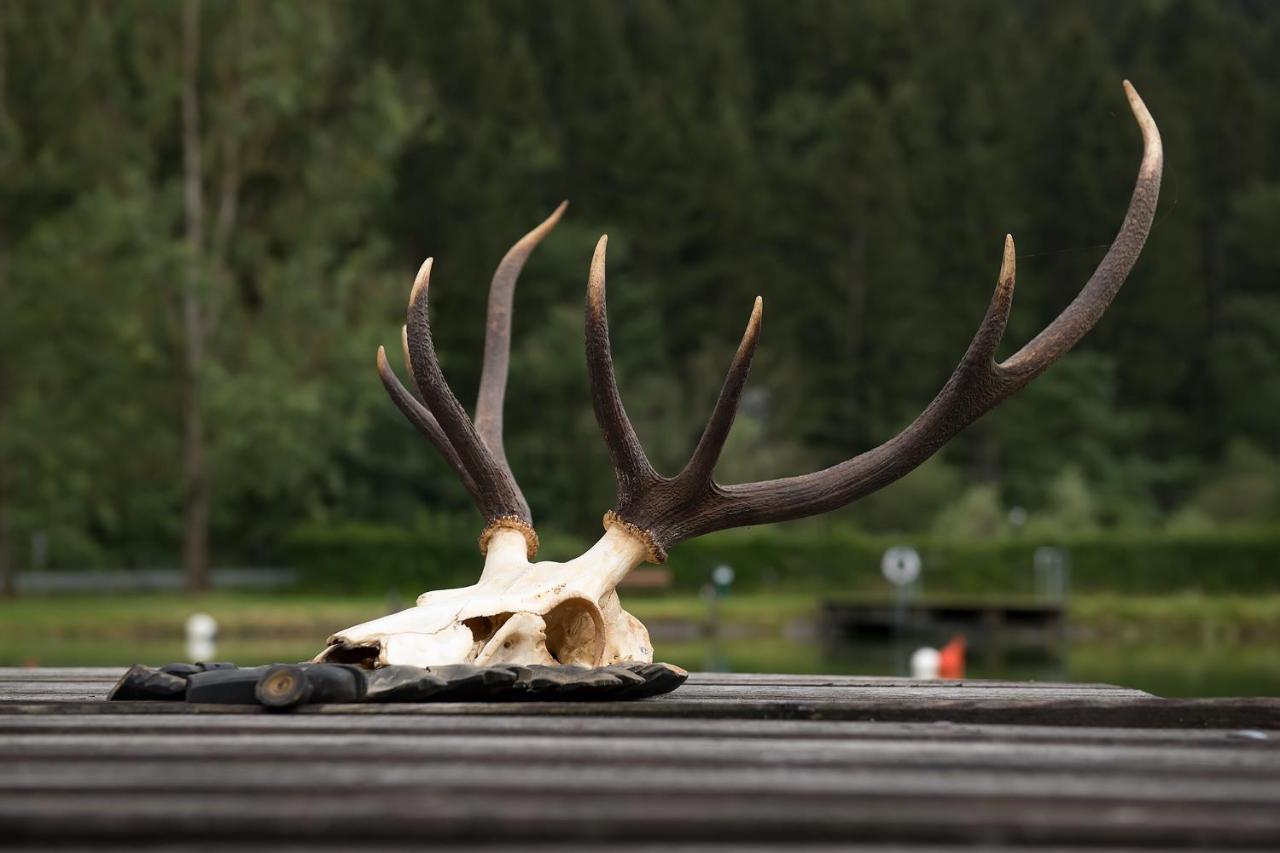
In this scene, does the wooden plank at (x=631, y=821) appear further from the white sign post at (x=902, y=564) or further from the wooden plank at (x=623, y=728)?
the white sign post at (x=902, y=564)

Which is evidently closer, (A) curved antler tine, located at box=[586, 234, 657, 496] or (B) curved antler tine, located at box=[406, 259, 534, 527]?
(A) curved antler tine, located at box=[586, 234, 657, 496]

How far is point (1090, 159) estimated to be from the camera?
5350cm

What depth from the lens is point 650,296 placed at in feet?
159

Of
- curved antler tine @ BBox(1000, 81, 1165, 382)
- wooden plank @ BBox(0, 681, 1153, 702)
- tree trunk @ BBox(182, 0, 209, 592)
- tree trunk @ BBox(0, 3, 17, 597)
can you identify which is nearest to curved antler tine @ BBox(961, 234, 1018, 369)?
curved antler tine @ BBox(1000, 81, 1165, 382)

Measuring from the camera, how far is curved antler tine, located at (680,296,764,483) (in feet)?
15.4

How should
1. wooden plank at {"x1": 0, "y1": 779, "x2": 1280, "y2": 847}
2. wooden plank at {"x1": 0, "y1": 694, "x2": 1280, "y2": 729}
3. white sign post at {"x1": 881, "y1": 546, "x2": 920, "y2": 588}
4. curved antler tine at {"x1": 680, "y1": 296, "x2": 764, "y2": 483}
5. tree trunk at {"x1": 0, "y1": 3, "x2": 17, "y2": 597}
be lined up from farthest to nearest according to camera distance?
tree trunk at {"x1": 0, "y1": 3, "x2": 17, "y2": 597} < white sign post at {"x1": 881, "y1": 546, "x2": 920, "y2": 588} < curved antler tine at {"x1": 680, "y1": 296, "x2": 764, "y2": 483} < wooden plank at {"x1": 0, "y1": 694, "x2": 1280, "y2": 729} < wooden plank at {"x1": 0, "y1": 779, "x2": 1280, "y2": 847}

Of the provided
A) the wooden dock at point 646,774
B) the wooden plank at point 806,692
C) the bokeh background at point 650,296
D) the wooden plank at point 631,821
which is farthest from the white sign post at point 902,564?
the wooden plank at point 631,821

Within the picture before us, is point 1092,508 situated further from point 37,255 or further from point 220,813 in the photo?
point 220,813

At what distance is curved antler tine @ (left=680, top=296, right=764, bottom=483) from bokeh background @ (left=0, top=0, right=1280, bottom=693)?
13809 millimetres

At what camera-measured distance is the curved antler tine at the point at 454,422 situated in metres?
5.48

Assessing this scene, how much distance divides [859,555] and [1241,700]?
31.4 m

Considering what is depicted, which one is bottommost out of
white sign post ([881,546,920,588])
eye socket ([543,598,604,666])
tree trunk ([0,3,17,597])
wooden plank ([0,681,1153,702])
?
wooden plank ([0,681,1153,702])

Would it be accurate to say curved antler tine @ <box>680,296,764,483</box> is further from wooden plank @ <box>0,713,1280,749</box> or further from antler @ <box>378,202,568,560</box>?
wooden plank @ <box>0,713,1280,749</box>

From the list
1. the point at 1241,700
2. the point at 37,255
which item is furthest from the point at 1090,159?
the point at 1241,700
